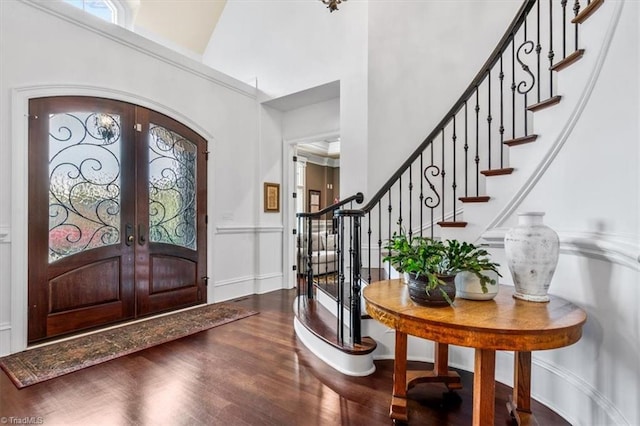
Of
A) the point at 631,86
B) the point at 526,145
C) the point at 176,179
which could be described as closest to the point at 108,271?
the point at 176,179

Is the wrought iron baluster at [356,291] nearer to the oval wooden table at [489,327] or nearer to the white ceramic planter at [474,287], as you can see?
the oval wooden table at [489,327]

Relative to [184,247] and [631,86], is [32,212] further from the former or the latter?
[631,86]

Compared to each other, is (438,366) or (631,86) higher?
(631,86)

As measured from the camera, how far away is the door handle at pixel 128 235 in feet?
11.6

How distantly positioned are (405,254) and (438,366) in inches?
40.9

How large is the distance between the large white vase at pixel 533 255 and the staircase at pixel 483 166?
66cm

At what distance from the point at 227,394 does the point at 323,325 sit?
982 mm

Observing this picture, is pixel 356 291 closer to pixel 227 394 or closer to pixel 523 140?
pixel 227 394

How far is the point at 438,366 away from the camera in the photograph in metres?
2.15

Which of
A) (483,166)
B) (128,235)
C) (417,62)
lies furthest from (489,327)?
(128,235)

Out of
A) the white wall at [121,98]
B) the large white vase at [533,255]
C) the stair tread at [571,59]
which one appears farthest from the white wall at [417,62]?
the large white vase at [533,255]

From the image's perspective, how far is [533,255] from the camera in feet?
4.92

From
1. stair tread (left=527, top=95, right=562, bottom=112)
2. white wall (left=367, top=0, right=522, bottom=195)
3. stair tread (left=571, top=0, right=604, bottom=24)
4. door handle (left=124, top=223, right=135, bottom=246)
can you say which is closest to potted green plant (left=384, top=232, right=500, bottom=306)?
stair tread (left=527, top=95, right=562, bottom=112)

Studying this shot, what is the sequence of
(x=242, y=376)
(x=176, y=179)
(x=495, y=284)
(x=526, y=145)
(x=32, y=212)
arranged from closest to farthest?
(x=495, y=284), (x=526, y=145), (x=242, y=376), (x=32, y=212), (x=176, y=179)
